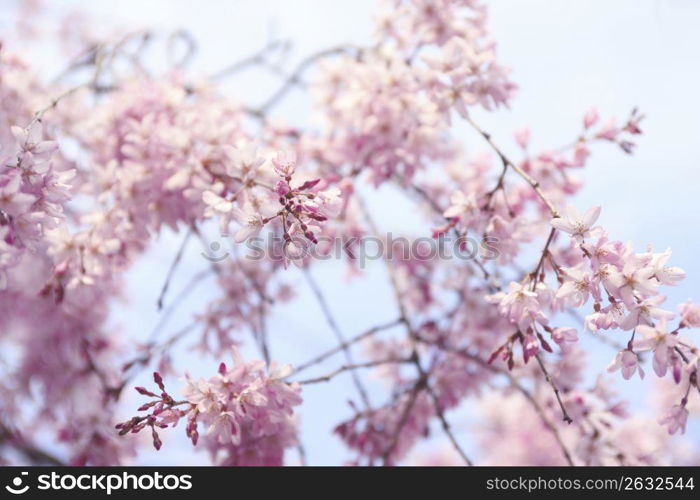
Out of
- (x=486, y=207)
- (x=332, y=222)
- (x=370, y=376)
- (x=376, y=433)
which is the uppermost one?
(x=332, y=222)

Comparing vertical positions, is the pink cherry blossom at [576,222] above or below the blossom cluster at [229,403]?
above

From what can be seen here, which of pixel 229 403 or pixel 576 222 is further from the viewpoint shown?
pixel 229 403

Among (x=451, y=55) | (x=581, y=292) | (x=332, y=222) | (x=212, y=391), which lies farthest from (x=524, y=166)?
(x=212, y=391)

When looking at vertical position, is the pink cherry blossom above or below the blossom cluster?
above

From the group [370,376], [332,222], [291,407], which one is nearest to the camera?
[291,407]

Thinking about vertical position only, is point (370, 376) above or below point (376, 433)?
above

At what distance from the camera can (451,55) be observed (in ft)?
8.96

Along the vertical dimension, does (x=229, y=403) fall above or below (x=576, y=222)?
below

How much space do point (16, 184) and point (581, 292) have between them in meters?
1.66

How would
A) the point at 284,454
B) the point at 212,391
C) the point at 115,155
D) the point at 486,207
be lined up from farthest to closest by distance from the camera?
1. the point at 115,155
2. the point at 284,454
3. the point at 486,207
4. the point at 212,391

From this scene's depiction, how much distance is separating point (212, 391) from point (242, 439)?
643mm

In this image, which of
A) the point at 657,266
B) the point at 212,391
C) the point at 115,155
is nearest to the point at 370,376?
the point at 115,155

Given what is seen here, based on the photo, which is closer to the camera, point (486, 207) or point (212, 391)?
point (212, 391)
